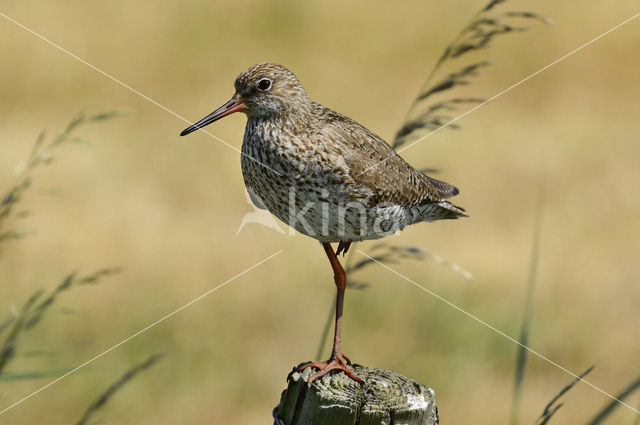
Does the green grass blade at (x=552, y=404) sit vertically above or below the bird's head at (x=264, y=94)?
below

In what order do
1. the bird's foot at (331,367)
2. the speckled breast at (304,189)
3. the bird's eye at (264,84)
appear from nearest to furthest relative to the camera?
the bird's foot at (331,367)
the speckled breast at (304,189)
the bird's eye at (264,84)

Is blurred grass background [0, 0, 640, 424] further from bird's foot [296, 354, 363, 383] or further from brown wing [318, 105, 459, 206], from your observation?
bird's foot [296, 354, 363, 383]

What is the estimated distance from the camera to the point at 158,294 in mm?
8023

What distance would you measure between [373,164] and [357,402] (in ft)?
4.46

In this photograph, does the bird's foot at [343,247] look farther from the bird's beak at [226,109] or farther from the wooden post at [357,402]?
the wooden post at [357,402]

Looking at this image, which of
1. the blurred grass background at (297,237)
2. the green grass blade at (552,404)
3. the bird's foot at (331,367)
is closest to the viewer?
the green grass blade at (552,404)

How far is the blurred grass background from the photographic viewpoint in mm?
7395

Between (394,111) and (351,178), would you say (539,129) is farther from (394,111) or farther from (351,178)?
(351,178)


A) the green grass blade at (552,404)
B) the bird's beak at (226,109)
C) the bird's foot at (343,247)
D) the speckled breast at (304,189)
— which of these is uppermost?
the bird's beak at (226,109)

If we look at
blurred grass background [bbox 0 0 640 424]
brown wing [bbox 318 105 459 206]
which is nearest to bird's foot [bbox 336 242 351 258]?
brown wing [bbox 318 105 459 206]

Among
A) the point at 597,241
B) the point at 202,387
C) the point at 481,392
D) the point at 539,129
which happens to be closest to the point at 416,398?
the point at 202,387

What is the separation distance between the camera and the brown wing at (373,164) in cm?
391

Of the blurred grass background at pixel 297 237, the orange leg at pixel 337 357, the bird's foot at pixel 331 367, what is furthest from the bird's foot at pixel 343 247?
the bird's foot at pixel 331 367

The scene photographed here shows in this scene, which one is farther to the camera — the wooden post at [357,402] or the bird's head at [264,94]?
the bird's head at [264,94]
